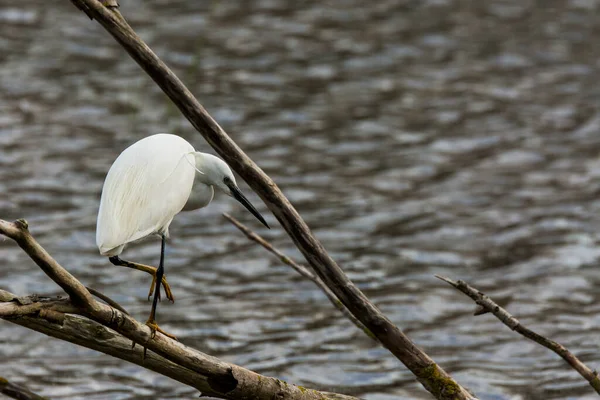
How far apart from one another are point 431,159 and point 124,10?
5027 millimetres

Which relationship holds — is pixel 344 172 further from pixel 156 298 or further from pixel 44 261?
pixel 44 261

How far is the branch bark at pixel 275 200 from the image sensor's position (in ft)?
11.5

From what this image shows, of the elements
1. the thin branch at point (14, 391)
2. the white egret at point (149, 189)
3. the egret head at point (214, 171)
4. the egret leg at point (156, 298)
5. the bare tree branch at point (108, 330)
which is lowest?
the thin branch at point (14, 391)

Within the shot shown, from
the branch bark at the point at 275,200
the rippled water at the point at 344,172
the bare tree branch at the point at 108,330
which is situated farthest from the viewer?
the rippled water at the point at 344,172

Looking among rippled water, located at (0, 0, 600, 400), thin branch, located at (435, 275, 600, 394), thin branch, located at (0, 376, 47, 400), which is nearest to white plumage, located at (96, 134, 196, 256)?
thin branch, located at (0, 376, 47, 400)

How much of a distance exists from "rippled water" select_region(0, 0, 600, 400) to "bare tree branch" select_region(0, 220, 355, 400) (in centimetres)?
233

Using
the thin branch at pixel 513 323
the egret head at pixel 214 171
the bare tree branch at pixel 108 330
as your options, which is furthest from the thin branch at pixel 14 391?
the thin branch at pixel 513 323

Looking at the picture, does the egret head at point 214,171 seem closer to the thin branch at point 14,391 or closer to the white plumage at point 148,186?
the white plumage at point 148,186

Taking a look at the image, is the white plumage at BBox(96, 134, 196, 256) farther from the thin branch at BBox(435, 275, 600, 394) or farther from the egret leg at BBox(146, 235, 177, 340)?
the thin branch at BBox(435, 275, 600, 394)

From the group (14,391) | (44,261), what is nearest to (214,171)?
(44,261)

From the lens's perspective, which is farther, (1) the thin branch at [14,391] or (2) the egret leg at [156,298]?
(2) the egret leg at [156,298]

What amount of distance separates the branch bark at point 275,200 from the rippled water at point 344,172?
2.00 m

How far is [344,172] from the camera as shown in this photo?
9336mm

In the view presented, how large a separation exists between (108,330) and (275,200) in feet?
2.48
